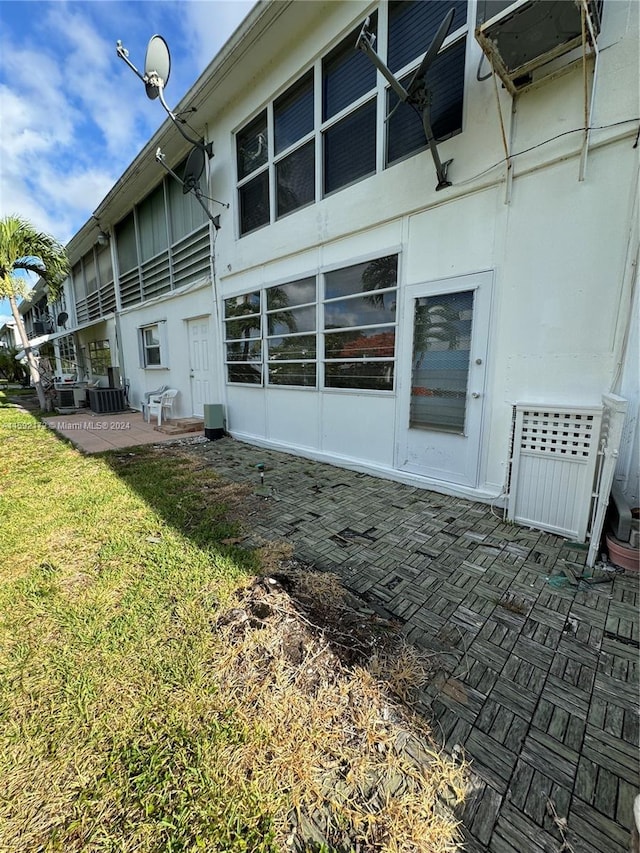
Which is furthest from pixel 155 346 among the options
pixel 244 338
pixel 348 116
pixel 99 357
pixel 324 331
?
pixel 348 116

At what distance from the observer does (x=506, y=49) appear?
2482 millimetres

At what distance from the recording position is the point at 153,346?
8742 mm

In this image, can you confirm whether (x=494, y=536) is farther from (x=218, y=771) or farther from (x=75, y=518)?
(x=75, y=518)

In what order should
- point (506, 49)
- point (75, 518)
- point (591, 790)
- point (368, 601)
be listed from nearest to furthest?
point (591, 790) < point (368, 601) < point (506, 49) < point (75, 518)

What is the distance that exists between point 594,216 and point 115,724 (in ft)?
13.5

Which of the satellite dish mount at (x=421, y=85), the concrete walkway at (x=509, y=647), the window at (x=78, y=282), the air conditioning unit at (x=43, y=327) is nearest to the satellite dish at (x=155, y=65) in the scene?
the satellite dish mount at (x=421, y=85)

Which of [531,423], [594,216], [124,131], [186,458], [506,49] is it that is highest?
[124,131]

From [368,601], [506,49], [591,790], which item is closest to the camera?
[591,790]

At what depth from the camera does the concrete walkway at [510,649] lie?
3.59 feet

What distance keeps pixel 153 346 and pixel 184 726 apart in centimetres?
887

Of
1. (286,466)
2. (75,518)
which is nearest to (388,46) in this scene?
(286,466)

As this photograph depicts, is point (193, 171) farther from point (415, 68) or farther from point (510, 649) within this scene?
point (510, 649)

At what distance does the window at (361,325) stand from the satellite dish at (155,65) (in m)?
3.34

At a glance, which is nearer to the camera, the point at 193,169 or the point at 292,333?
the point at 292,333
